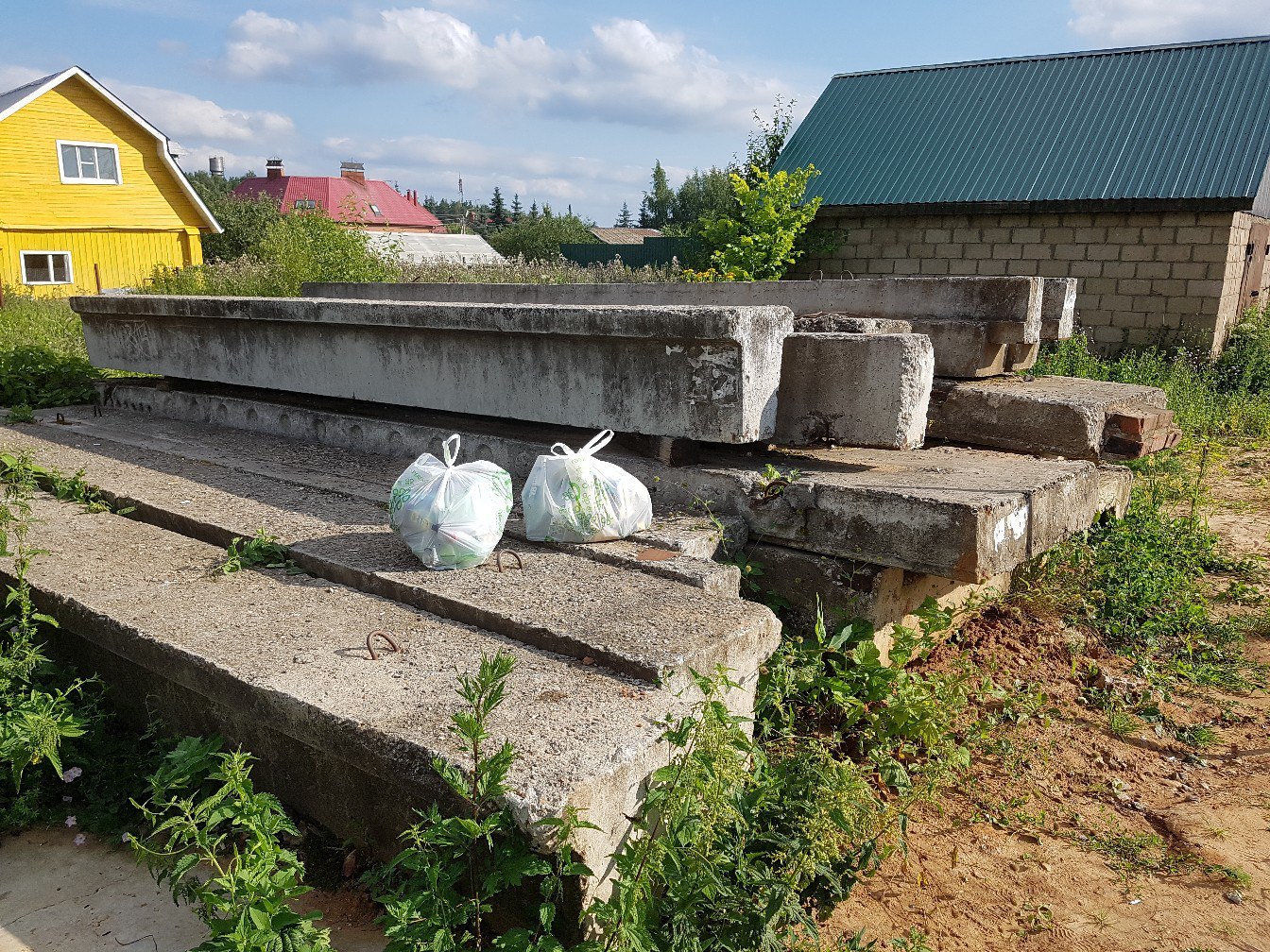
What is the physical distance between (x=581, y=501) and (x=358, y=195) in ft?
188

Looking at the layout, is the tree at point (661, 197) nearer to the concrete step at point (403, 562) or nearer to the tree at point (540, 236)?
the tree at point (540, 236)

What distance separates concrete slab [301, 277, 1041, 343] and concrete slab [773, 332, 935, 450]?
1256mm

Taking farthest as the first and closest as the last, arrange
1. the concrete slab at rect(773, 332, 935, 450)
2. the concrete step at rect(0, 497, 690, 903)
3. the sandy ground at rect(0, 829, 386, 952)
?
the concrete slab at rect(773, 332, 935, 450), the sandy ground at rect(0, 829, 386, 952), the concrete step at rect(0, 497, 690, 903)

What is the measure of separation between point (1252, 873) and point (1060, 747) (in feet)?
2.59

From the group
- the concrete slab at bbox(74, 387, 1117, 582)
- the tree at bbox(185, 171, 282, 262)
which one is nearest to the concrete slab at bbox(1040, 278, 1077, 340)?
the concrete slab at bbox(74, 387, 1117, 582)

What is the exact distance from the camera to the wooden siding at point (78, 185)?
23.5m

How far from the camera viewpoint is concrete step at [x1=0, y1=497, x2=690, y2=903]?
2.21m

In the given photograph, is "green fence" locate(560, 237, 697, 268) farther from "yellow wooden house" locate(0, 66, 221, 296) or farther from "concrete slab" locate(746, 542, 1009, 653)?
"concrete slab" locate(746, 542, 1009, 653)

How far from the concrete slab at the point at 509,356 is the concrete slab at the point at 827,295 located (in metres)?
1.48

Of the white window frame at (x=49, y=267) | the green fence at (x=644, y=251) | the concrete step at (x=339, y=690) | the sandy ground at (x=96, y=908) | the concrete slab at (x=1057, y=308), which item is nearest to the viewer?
the concrete step at (x=339, y=690)

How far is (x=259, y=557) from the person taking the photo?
11.8 feet

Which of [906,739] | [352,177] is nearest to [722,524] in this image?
[906,739]

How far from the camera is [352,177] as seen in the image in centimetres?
5884

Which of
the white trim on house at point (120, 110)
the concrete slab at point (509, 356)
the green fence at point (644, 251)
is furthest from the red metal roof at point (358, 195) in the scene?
the concrete slab at point (509, 356)
